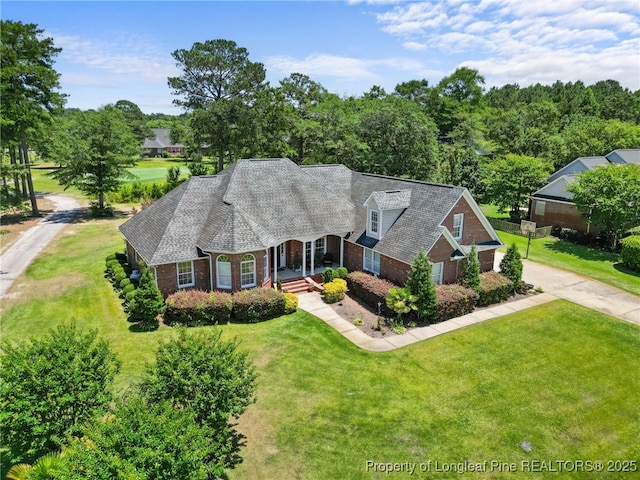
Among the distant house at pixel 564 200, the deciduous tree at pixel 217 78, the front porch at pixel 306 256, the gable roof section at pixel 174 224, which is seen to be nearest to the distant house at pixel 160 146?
the deciduous tree at pixel 217 78

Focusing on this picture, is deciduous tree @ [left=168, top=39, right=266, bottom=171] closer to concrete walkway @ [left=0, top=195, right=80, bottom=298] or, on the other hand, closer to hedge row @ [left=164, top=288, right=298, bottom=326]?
concrete walkway @ [left=0, top=195, right=80, bottom=298]

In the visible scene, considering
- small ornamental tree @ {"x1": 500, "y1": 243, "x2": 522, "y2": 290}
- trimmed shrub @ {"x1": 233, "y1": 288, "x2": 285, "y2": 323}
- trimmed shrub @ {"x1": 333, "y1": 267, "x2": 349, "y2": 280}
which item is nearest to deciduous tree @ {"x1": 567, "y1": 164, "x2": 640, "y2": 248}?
small ornamental tree @ {"x1": 500, "y1": 243, "x2": 522, "y2": 290}

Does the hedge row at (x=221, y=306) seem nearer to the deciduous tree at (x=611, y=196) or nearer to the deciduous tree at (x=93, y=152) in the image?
the deciduous tree at (x=611, y=196)

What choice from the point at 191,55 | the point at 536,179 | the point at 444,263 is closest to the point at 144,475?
the point at 444,263

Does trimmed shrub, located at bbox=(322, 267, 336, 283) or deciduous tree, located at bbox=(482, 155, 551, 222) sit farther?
deciduous tree, located at bbox=(482, 155, 551, 222)

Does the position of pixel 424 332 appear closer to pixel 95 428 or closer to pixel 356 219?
pixel 356 219

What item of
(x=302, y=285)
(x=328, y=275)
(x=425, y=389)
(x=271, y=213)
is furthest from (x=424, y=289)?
(x=271, y=213)
